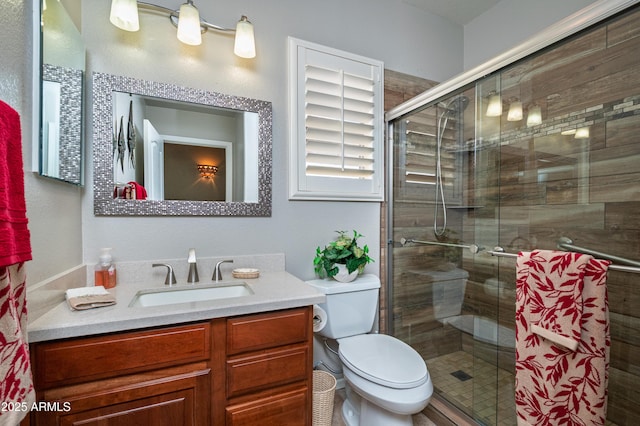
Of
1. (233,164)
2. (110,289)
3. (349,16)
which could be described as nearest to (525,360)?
(233,164)

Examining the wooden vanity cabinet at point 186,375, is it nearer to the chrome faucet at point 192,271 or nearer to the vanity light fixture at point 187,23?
the chrome faucet at point 192,271

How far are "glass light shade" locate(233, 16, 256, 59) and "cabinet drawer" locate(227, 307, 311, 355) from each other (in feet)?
4.47

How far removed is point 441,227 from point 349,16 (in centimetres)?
157

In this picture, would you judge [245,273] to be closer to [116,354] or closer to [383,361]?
[116,354]

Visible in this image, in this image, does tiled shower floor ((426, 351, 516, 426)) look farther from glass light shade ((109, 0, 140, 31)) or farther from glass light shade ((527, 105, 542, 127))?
glass light shade ((109, 0, 140, 31))

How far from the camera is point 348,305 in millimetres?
1697

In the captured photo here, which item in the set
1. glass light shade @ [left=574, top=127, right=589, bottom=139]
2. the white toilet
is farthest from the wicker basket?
glass light shade @ [left=574, top=127, right=589, bottom=139]

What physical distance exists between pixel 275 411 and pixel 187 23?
71.3 inches

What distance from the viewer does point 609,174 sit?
124cm

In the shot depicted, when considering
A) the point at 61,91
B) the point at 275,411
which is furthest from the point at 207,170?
the point at 275,411

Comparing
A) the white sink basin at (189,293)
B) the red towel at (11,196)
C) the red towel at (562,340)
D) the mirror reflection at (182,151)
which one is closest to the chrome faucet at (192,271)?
the white sink basin at (189,293)

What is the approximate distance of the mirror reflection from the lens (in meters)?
1.43

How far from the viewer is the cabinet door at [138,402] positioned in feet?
2.84

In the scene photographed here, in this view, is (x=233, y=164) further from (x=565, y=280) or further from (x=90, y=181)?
(x=565, y=280)
